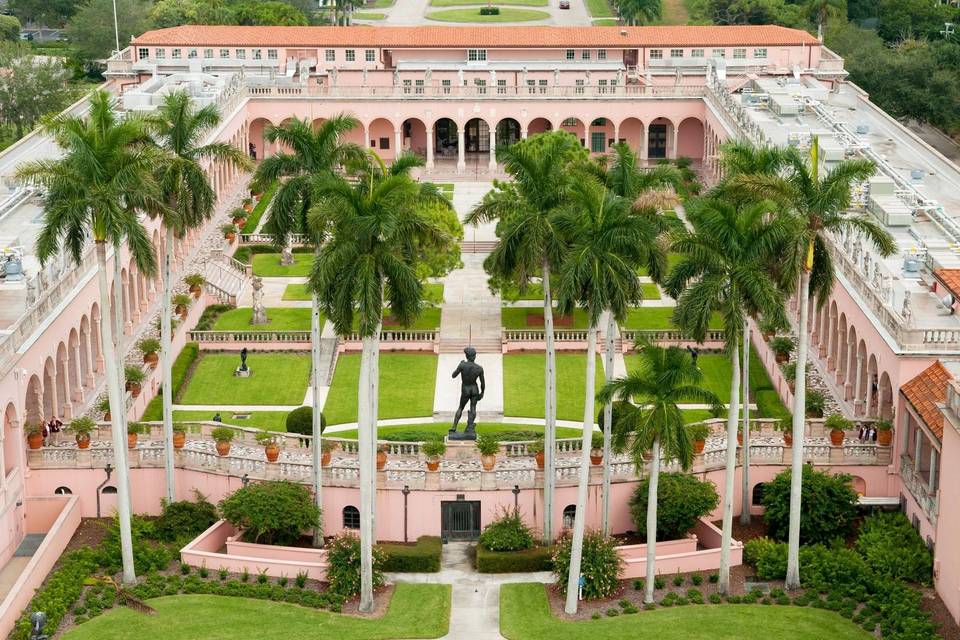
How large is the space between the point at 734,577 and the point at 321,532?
46.5ft

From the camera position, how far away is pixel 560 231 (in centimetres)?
6025

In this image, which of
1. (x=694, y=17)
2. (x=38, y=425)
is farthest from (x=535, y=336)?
(x=694, y=17)

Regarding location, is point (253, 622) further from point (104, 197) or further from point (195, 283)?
point (195, 283)

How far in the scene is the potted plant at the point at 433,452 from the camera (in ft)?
209

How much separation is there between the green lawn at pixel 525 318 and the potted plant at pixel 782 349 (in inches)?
472

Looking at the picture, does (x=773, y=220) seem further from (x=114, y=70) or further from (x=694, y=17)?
(x=694, y=17)

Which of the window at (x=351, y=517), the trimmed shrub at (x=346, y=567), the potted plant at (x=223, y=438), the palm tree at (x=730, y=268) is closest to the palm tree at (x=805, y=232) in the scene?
the palm tree at (x=730, y=268)

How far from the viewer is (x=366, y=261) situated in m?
56.8

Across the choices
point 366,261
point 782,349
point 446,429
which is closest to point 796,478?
point 366,261

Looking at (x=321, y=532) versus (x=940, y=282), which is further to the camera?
(x=940, y=282)

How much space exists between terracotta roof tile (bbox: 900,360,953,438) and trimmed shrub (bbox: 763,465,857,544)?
370 centimetres

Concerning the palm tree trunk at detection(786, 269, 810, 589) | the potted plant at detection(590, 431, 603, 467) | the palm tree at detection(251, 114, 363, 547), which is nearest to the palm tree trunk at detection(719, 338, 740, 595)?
the palm tree trunk at detection(786, 269, 810, 589)

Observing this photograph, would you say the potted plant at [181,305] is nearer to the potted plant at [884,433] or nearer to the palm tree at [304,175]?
the palm tree at [304,175]

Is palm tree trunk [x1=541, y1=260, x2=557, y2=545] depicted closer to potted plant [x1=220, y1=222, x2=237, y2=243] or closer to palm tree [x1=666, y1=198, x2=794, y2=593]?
palm tree [x1=666, y1=198, x2=794, y2=593]
